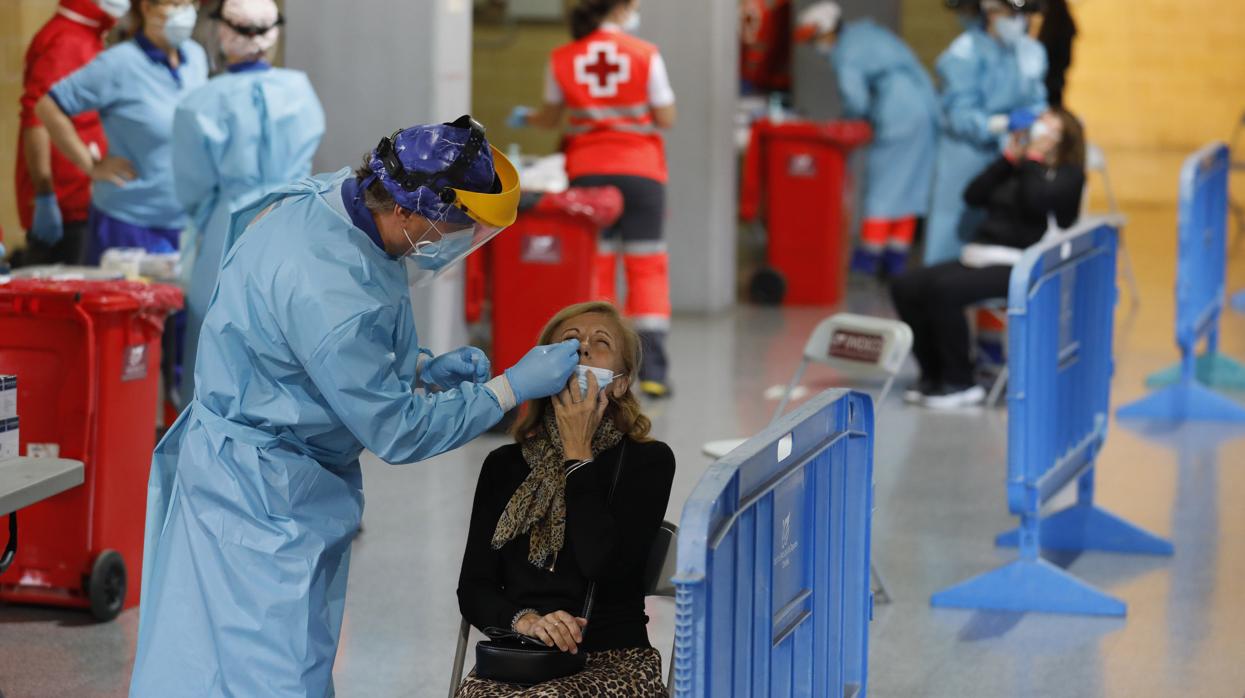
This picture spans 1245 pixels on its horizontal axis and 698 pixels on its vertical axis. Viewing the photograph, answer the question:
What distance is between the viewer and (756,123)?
10242 mm

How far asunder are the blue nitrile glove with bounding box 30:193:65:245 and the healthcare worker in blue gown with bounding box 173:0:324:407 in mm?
1566

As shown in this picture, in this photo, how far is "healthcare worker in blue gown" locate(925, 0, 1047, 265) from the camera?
8.80 m

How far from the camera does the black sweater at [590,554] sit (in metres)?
3.25

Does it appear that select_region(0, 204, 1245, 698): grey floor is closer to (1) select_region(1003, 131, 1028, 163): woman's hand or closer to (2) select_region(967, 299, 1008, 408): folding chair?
(2) select_region(967, 299, 1008, 408): folding chair

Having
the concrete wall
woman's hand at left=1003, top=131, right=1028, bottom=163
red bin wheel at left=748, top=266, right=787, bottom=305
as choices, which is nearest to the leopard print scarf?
woman's hand at left=1003, top=131, right=1028, bottom=163

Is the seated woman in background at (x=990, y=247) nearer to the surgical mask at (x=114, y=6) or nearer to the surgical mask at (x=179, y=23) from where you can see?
the surgical mask at (x=179, y=23)

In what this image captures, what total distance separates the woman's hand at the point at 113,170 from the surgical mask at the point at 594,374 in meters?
3.38

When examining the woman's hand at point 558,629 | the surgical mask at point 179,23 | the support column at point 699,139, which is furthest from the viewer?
the support column at point 699,139

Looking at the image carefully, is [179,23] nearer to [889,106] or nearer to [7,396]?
[7,396]

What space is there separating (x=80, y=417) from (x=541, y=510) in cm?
187

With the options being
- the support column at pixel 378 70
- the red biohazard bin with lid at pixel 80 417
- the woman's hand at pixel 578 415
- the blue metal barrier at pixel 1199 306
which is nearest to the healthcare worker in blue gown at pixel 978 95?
the blue metal barrier at pixel 1199 306

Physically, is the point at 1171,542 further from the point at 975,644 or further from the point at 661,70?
the point at 661,70

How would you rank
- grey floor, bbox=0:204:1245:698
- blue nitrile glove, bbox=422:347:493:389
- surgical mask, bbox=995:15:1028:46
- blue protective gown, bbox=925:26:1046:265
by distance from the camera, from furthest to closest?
blue protective gown, bbox=925:26:1046:265, surgical mask, bbox=995:15:1028:46, grey floor, bbox=0:204:1245:698, blue nitrile glove, bbox=422:347:493:389

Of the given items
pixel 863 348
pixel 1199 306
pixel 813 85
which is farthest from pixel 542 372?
pixel 813 85
